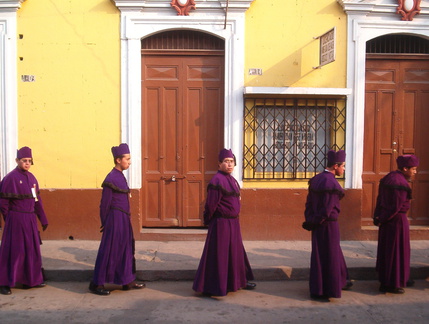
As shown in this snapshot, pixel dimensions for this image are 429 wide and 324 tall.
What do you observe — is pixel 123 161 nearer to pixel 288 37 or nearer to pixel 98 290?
pixel 98 290

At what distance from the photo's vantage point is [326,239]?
5949 millimetres

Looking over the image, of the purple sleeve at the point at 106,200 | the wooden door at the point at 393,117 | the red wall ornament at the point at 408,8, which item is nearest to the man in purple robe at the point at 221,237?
the purple sleeve at the point at 106,200

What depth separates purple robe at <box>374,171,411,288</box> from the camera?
6.23m

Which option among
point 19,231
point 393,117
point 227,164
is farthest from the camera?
point 393,117

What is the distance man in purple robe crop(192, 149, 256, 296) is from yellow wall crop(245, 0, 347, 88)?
2934mm

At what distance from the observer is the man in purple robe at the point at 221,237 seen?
19.7ft

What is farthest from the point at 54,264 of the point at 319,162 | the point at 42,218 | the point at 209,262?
the point at 319,162

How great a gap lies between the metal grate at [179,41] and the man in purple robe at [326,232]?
3657 millimetres

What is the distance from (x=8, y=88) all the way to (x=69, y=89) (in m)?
1.01

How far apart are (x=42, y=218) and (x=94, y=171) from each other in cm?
204

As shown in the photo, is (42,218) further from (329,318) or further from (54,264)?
(329,318)

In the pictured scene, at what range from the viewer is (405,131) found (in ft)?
29.1

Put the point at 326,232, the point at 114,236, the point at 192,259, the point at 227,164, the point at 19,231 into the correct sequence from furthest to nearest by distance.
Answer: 1. the point at 192,259
2. the point at 19,231
3. the point at 114,236
4. the point at 227,164
5. the point at 326,232

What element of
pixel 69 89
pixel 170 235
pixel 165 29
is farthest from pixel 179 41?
pixel 170 235
